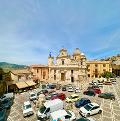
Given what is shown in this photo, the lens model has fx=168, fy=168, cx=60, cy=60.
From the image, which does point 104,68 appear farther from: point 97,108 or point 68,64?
point 97,108

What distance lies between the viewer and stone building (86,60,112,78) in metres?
81.0

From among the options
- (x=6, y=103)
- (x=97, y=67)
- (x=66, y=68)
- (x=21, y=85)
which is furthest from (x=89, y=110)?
(x=97, y=67)

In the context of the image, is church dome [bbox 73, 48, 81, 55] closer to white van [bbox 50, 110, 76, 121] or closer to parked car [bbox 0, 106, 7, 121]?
parked car [bbox 0, 106, 7, 121]

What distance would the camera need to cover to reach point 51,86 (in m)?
55.2

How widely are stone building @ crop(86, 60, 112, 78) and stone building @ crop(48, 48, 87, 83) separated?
14.4 meters

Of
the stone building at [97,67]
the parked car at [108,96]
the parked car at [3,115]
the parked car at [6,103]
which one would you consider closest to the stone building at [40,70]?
the stone building at [97,67]

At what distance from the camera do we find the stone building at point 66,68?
220ft


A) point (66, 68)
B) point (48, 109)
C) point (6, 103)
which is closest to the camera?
point (48, 109)

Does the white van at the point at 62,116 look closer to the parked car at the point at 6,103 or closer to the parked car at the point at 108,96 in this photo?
the parked car at the point at 6,103

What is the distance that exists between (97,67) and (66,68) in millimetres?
20217

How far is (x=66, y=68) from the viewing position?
6869 centimetres

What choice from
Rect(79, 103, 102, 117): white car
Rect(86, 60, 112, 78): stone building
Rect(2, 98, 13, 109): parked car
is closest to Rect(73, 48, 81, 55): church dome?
Rect(86, 60, 112, 78): stone building

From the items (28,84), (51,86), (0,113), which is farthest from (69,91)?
(0,113)

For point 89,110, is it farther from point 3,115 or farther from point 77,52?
point 77,52
